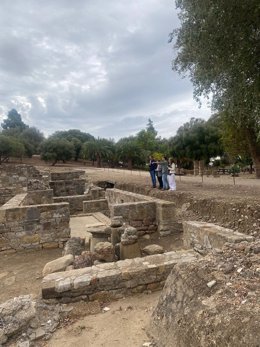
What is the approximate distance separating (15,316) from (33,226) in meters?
4.74

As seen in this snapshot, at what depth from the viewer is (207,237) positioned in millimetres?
5465

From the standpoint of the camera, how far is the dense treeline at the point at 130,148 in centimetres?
3525

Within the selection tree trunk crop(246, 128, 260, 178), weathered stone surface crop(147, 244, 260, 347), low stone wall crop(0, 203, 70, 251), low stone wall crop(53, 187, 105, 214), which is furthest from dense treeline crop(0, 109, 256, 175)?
weathered stone surface crop(147, 244, 260, 347)

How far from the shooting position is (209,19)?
8.51 meters

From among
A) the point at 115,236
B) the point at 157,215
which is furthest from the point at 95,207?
the point at 115,236

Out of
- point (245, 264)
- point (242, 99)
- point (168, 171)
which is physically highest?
point (242, 99)

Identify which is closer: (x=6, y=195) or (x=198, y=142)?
(x=6, y=195)

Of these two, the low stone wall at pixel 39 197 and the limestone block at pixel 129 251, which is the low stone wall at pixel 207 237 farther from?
the low stone wall at pixel 39 197

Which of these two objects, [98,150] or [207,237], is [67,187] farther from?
[98,150]

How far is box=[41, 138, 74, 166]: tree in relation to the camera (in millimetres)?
48019

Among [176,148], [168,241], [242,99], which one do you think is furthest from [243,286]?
[176,148]

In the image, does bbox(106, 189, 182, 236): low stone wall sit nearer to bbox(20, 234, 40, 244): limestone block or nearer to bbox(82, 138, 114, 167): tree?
bbox(20, 234, 40, 244): limestone block

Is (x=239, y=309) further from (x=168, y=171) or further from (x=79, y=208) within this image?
(x=79, y=208)

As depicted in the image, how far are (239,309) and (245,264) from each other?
31.9 inches
